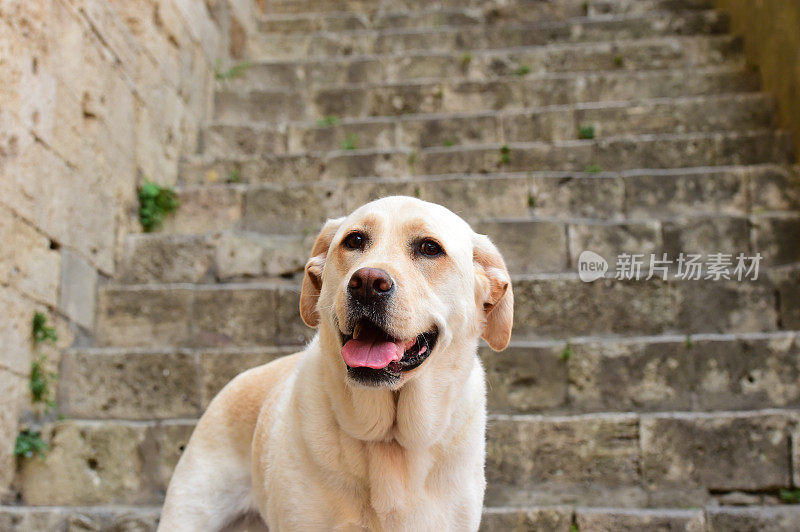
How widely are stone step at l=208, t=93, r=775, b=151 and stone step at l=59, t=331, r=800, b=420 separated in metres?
2.72

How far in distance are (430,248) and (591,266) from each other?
9.68ft

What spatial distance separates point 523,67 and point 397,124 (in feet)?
5.64

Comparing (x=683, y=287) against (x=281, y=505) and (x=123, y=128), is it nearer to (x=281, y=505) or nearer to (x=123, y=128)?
(x=281, y=505)

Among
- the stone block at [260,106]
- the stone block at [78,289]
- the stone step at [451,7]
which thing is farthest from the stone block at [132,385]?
the stone step at [451,7]

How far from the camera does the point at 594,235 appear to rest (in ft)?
18.8

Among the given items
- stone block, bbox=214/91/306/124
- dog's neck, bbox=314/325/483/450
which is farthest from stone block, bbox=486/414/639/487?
stone block, bbox=214/91/306/124

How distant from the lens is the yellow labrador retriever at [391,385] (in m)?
2.61

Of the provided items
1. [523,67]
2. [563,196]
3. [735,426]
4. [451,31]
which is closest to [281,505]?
[735,426]

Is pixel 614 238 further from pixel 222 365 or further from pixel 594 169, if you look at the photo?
pixel 222 365

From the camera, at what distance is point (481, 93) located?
776 centimetres

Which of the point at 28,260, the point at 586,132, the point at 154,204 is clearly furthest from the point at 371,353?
the point at 586,132

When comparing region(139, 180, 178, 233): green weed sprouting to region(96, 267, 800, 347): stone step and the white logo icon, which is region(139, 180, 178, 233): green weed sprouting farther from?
the white logo icon

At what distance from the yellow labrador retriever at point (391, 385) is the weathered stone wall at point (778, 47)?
15.5 feet

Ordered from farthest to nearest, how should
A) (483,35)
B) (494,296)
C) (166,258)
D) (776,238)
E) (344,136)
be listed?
1. (483,35)
2. (344,136)
3. (166,258)
4. (776,238)
5. (494,296)
